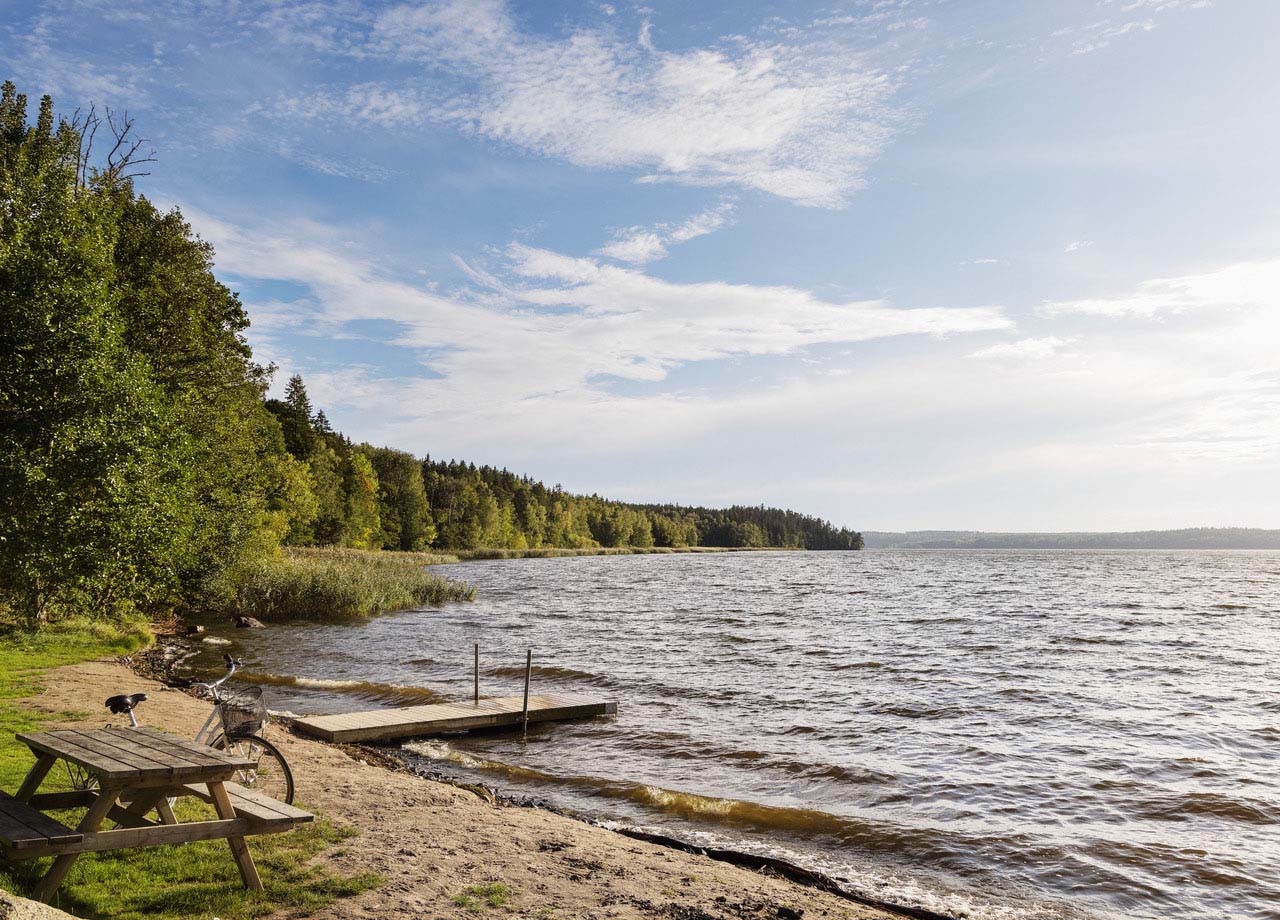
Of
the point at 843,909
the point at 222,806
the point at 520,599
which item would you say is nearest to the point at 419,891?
the point at 222,806

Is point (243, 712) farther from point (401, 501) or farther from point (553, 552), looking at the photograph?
point (553, 552)

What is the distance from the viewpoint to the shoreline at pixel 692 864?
8.26 metres

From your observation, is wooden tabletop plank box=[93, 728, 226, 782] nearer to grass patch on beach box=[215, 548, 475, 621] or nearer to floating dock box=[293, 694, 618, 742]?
floating dock box=[293, 694, 618, 742]

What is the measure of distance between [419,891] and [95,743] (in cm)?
316

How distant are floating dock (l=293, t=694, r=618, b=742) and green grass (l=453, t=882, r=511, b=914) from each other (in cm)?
926

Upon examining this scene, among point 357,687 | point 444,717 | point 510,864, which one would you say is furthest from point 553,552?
point 510,864

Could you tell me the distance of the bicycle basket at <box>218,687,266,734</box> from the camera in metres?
8.36

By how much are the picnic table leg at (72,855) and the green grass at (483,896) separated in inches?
124

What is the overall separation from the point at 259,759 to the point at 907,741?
14336 millimetres

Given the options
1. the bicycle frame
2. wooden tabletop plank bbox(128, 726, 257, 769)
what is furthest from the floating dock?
wooden tabletop plank bbox(128, 726, 257, 769)

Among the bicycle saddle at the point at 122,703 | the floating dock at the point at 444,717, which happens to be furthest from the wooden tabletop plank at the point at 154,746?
the floating dock at the point at 444,717

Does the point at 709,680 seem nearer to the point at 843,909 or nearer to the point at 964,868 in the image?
the point at 964,868

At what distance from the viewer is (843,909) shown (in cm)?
902

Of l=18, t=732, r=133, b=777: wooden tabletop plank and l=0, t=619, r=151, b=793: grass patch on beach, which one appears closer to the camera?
l=18, t=732, r=133, b=777: wooden tabletop plank
